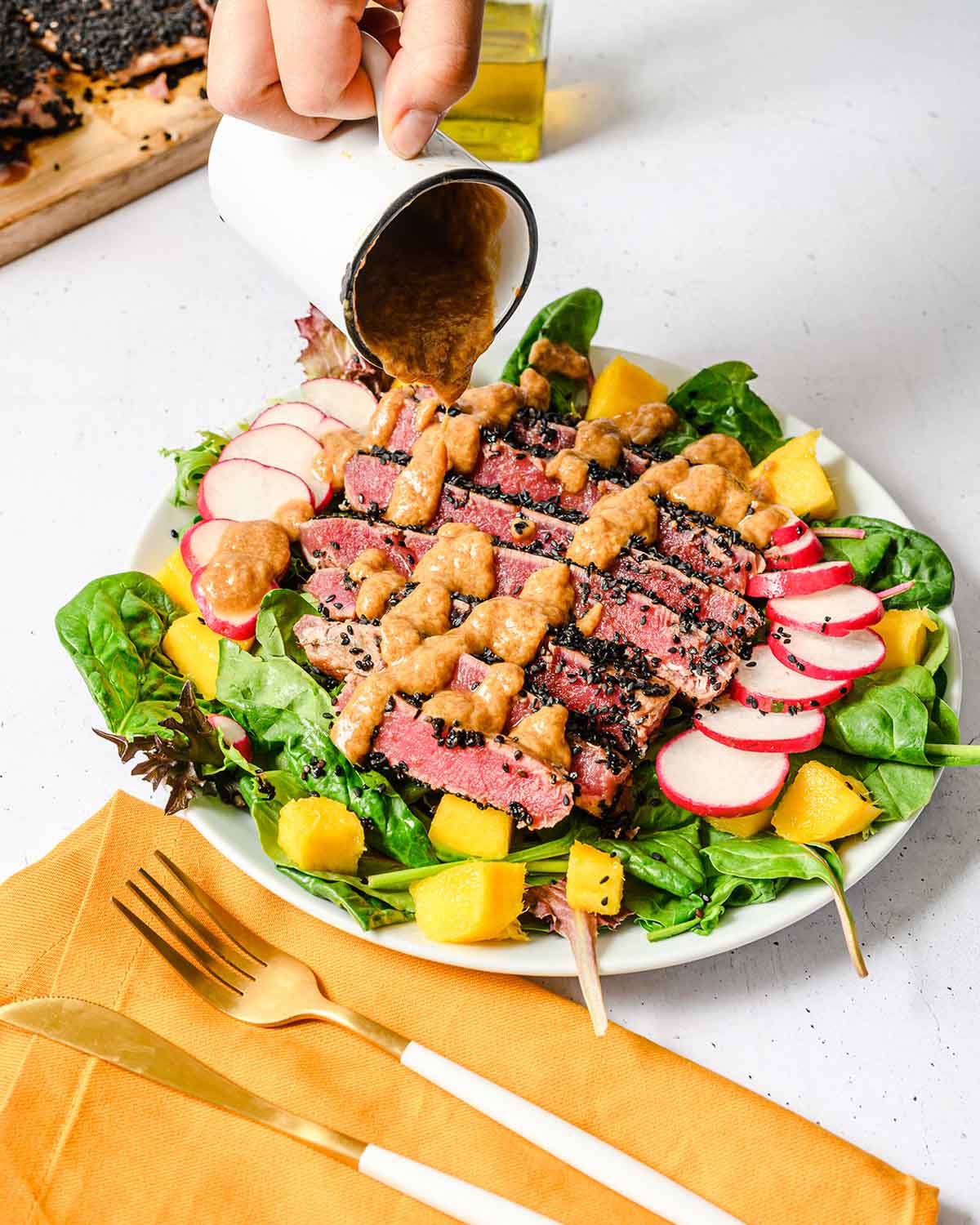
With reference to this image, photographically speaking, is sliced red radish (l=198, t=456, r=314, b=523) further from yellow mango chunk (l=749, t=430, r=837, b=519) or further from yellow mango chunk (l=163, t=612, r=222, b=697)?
yellow mango chunk (l=749, t=430, r=837, b=519)

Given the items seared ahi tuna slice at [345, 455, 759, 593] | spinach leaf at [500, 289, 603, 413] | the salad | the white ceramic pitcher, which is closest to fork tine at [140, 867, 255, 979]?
the salad

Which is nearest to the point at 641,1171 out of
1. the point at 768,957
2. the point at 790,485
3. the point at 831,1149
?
the point at 831,1149

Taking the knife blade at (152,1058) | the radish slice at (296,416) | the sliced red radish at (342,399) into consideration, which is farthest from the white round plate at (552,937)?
the sliced red radish at (342,399)

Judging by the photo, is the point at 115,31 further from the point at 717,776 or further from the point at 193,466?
the point at 717,776

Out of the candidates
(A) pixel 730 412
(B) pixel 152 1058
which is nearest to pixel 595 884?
(B) pixel 152 1058

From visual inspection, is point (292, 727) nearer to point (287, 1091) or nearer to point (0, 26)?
point (287, 1091)

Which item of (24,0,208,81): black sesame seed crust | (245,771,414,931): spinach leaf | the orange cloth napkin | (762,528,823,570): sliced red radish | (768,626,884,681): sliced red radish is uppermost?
A: (24,0,208,81): black sesame seed crust
